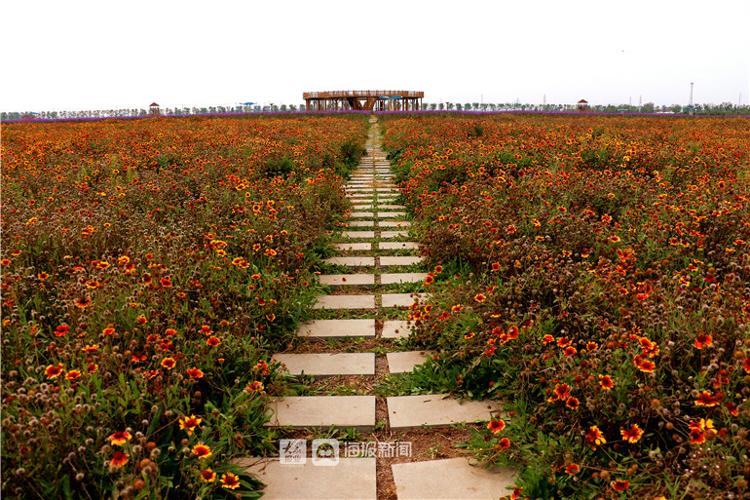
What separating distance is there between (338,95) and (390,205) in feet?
118

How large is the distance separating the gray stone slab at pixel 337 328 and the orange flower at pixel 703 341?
193cm

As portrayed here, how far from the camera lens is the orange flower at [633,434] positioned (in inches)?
79.8

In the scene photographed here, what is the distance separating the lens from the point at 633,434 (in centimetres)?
205

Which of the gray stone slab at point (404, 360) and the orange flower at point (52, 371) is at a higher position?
the orange flower at point (52, 371)

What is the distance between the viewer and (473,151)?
8.46 metres

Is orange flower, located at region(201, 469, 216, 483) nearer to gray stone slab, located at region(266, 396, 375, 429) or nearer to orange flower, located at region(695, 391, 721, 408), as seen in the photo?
gray stone slab, located at region(266, 396, 375, 429)

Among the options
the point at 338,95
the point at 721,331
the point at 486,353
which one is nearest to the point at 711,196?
the point at 721,331

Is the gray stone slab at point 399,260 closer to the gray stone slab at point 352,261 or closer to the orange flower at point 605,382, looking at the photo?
the gray stone slab at point 352,261

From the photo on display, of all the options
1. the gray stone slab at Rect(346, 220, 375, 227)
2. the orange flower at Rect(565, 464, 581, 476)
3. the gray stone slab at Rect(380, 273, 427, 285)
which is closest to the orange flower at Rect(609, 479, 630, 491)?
the orange flower at Rect(565, 464, 581, 476)

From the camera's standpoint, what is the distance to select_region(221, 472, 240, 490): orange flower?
1956mm

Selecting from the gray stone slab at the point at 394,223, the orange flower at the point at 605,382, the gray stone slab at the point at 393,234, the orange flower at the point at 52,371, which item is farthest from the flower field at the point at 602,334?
the orange flower at the point at 52,371

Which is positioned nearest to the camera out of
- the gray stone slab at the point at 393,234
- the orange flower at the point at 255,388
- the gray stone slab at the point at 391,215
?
the orange flower at the point at 255,388

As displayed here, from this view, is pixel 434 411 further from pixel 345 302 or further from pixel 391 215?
pixel 391 215

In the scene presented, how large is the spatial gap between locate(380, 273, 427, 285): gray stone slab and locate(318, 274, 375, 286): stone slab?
0.10 metres
